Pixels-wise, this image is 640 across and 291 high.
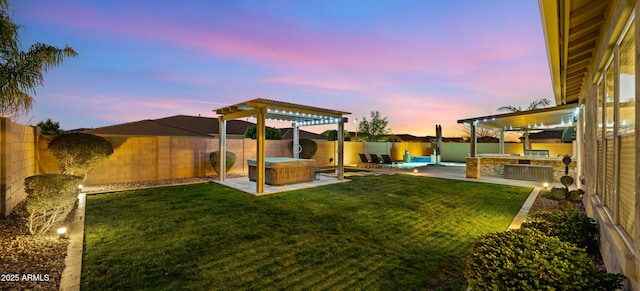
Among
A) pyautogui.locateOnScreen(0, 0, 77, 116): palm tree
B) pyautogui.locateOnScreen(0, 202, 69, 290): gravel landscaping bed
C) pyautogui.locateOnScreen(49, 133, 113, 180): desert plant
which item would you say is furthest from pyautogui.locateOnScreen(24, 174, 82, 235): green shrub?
pyautogui.locateOnScreen(49, 133, 113, 180): desert plant

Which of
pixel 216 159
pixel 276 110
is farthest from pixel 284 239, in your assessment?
pixel 216 159

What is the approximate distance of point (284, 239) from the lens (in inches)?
167

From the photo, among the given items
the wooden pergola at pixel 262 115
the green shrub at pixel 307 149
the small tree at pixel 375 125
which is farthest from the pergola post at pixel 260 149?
the small tree at pixel 375 125

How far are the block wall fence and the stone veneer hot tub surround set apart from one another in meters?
8.01

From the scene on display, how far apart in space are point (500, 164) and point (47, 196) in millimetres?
14647

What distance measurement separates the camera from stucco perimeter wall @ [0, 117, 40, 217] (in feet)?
16.9

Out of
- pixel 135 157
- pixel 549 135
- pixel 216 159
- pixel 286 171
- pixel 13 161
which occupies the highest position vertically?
pixel 549 135

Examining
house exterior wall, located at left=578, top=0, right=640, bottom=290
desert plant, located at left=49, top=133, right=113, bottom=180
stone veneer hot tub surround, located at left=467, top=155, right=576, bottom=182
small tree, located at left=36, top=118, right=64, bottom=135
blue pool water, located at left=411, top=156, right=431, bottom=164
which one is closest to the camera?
house exterior wall, located at left=578, top=0, right=640, bottom=290

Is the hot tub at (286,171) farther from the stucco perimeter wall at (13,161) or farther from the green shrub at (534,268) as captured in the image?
the green shrub at (534,268)

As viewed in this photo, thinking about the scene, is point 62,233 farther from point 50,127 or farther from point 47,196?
point 50,127

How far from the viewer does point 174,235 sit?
14.6 feet

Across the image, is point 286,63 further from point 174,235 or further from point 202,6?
point 174,235

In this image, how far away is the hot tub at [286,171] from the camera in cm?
937

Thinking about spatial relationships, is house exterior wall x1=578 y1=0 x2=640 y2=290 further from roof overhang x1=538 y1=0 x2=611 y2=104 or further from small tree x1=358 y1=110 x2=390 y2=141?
small tree x1=358 y1=110 x2=390 y2=141
